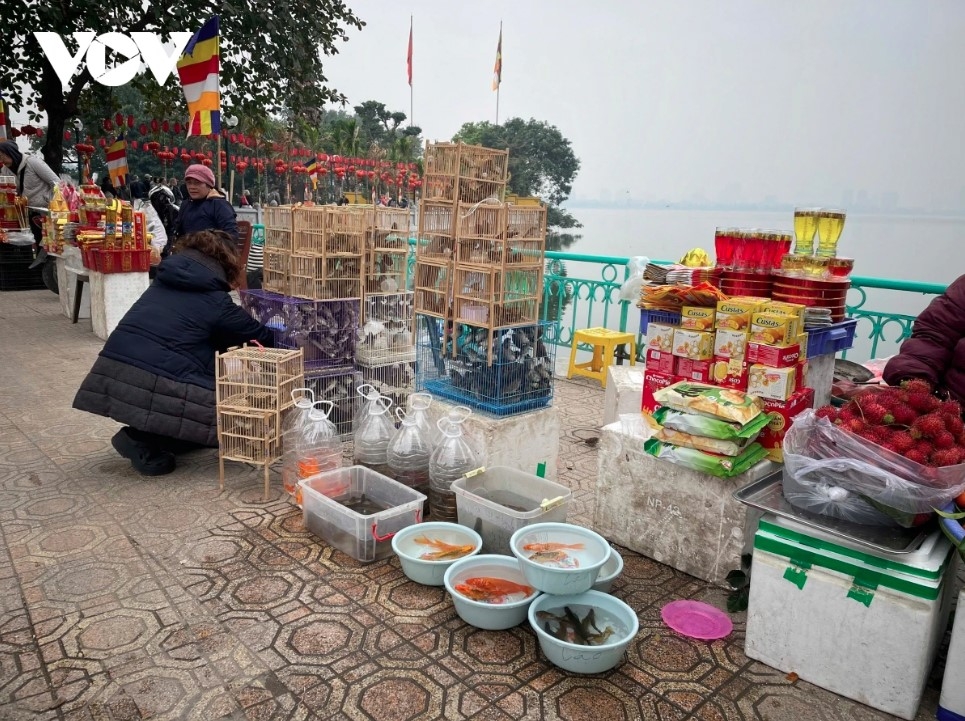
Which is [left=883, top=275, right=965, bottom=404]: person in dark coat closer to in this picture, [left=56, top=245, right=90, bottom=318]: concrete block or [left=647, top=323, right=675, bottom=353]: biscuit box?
[left=647, top=323, right=675, bottom=353]: biscuit box

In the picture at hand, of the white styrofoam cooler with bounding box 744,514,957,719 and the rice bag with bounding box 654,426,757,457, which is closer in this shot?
the white styrofoam cooler with bounding box 744,514,957,719

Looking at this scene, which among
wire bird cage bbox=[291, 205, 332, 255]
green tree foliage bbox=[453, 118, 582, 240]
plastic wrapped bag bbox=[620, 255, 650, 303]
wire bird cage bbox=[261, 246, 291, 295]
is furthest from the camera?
green tree foliage bbox=[453, 118, 582, 240]

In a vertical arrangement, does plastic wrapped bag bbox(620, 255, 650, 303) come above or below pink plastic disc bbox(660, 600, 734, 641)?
above

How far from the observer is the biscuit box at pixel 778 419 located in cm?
301

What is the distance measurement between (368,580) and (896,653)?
2.04 m

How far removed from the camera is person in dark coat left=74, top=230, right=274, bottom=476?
3943mm

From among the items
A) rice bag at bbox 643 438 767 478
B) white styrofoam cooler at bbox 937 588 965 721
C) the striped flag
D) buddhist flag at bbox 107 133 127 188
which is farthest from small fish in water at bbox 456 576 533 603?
the striped flag

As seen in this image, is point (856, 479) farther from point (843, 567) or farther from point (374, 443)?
point (374, 443)

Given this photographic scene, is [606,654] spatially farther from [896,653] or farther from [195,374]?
[195,374]

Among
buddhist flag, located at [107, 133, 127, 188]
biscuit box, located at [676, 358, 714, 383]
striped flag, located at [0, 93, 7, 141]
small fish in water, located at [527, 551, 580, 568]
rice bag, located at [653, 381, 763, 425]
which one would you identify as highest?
striped flag, located at [0, 93, 7, 141]

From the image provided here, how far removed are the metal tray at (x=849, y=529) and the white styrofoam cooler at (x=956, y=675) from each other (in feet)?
0.71

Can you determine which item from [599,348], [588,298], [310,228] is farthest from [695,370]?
[588,298]

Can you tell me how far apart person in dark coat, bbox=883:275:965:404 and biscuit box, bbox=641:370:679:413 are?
0.98 m

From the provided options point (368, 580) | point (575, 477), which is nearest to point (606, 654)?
point (368, 580)
